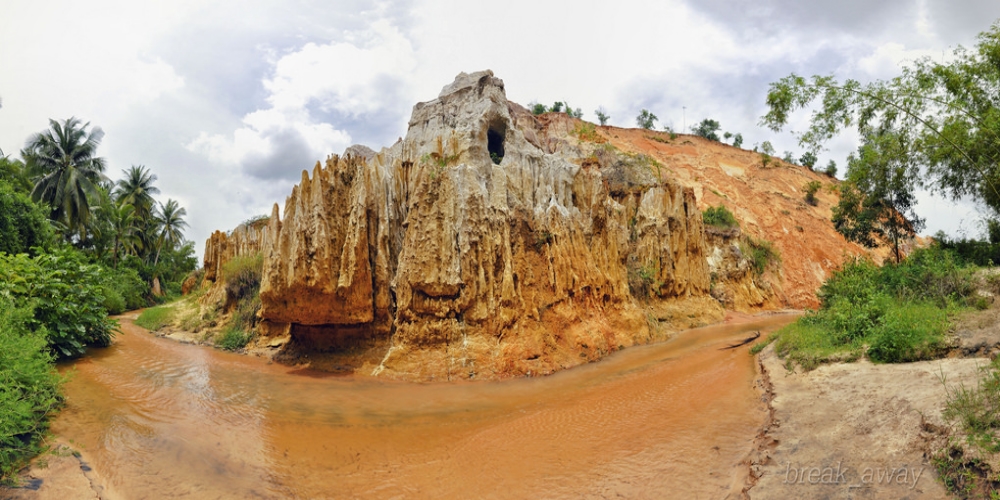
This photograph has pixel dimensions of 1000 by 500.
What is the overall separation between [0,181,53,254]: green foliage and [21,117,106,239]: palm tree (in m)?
11.7

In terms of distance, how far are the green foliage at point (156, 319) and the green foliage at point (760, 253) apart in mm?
34823

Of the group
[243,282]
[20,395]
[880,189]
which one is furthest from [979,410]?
[243,282]

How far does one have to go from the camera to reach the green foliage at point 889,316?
6535 millimetres

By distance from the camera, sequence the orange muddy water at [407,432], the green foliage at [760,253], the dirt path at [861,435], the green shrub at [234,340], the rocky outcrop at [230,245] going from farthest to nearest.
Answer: the green foliage at [760,253], the rocky outcrop at [230,245], the green shrub at [234,340], the orange muddy water at [407,432], the dirt path at [861,435]

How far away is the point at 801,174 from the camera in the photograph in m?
51.0

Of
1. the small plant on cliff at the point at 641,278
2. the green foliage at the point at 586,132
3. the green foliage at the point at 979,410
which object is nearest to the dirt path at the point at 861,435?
the green foliage at the point at 979,410

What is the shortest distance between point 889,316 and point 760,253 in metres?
29.4

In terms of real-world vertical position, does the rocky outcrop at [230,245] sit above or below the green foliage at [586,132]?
below

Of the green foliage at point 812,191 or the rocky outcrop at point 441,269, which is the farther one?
the green foliage at point 812,191

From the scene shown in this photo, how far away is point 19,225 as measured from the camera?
13.0 meters

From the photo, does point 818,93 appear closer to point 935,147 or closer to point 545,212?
point 935,147

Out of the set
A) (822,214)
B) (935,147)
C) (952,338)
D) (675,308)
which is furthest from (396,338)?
(822,214)

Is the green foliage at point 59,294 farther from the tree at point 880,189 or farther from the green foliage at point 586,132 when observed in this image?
the green foliage at point 586,132

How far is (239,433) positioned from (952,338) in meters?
11.1
